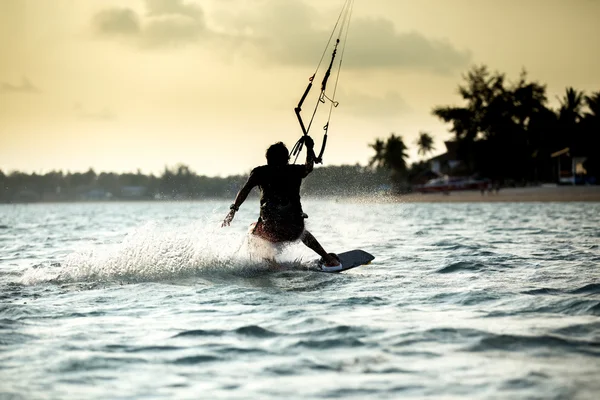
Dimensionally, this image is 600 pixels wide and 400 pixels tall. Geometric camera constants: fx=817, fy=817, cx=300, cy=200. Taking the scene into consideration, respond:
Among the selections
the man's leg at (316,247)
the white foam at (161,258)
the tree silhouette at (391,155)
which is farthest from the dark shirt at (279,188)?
the tree silhouette at (391,155)

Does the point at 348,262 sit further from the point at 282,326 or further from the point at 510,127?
the point at 510,127

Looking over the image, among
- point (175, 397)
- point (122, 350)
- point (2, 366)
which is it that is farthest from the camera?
point (122, 350)

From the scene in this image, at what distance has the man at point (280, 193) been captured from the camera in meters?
11.8

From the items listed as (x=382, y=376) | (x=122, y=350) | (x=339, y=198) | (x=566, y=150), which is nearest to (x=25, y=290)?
(x=122, y=350)

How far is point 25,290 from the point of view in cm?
1039

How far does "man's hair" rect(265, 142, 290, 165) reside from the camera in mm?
11758

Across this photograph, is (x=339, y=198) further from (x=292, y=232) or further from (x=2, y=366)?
(x=2, y=366)

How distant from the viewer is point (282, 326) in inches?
296

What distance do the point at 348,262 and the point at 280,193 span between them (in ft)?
5.43

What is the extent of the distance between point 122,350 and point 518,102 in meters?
91.3

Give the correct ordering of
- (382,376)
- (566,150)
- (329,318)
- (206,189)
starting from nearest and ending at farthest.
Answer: (382,376)
(329,318)
(566,150)
(206,189)

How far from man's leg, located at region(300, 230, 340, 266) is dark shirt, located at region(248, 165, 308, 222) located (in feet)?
1.08

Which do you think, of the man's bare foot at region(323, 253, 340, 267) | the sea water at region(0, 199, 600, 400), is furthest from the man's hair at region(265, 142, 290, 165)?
the man's bare foot at region(323, 253, 340, 267)

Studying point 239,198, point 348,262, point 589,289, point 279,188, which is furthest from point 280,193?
point 589,289
